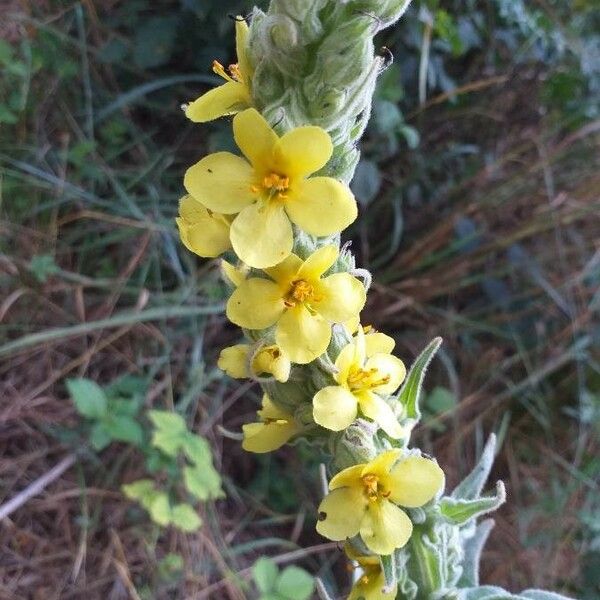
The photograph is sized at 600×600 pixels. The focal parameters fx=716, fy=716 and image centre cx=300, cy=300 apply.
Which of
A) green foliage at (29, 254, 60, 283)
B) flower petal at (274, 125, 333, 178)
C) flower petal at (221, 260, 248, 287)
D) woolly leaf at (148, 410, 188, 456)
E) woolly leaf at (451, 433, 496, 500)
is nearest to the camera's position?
flower petal at (274, 125, 333, 178)

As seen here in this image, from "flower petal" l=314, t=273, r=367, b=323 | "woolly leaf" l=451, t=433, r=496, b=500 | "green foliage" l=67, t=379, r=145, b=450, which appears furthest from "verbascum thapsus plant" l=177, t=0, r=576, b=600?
"green foliage" l=67, t=379, r=145, b=450

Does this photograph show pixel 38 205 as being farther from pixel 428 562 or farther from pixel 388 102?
pixel 428 562

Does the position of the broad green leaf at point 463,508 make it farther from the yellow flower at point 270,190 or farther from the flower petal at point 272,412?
the yellow flower at point 270,190

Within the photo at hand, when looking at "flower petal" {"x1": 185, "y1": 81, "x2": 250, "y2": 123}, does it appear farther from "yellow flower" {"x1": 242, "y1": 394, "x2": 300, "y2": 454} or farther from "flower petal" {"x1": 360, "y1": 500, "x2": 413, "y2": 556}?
"flower petal" {"x1": 360, "y1": 500, "x2": 413, "y2": 556}

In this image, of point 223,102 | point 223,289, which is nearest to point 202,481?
point 223,289

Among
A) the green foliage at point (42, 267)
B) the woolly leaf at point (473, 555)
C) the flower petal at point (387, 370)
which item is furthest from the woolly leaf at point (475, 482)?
the green foliage at point (42, 267)
